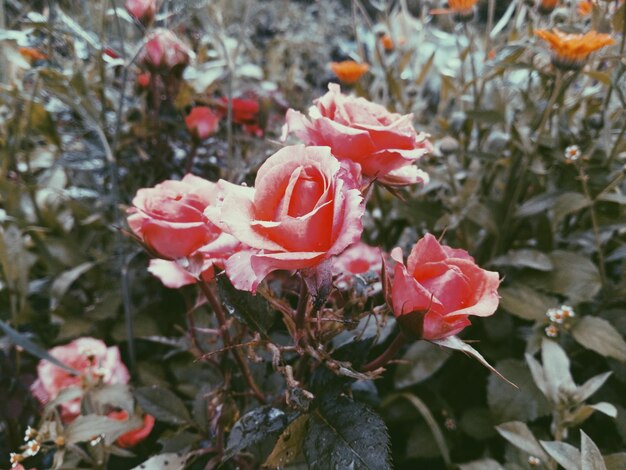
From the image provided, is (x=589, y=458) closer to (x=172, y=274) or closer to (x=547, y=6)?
(x=172, y=274)

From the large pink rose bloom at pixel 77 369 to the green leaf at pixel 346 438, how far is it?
11.4 inches

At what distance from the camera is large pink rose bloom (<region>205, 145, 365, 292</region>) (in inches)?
12.1

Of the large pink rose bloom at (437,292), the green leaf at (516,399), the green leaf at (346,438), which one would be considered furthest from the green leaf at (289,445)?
the green leaf at (516,399)

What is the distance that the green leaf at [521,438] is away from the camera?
0.51 m

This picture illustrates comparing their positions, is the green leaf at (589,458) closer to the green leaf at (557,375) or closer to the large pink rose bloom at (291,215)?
the green leaf at (557,375)

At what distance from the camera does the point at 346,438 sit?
0.37 m

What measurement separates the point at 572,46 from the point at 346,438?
505mm

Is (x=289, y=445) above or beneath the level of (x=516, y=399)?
above

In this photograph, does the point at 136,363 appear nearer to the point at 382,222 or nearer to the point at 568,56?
the point at 382,222

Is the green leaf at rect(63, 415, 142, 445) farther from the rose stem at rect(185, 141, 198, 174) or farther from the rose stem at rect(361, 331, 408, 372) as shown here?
the rose stem at rect(185, 141, 198, 174)

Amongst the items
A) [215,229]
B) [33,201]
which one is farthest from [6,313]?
[215,229]

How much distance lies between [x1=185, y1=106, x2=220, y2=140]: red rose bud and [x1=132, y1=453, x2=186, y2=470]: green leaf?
44 cm

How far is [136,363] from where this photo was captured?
28.0 inches

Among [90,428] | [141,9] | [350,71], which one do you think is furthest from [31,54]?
[90,428]
